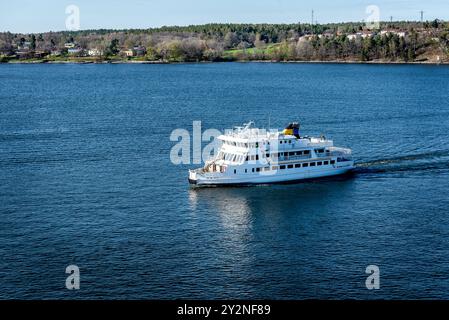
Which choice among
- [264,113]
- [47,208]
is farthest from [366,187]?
[264,113]

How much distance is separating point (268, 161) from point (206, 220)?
16416 mm

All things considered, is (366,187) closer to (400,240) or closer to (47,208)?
(400,240)

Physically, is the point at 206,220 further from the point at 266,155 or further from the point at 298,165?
the point at 298,165

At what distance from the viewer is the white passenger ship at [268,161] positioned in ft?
230

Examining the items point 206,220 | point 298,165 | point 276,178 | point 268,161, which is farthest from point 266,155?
point 206,220

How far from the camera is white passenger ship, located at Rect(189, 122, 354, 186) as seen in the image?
230ft

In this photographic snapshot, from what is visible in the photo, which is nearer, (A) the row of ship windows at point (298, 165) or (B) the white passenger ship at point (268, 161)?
(B) the white passenger ship at point (268, 161)

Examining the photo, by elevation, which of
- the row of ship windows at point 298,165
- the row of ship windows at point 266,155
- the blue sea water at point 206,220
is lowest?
the blue sea water at point 206,220

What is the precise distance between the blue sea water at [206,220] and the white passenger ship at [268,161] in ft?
5.16

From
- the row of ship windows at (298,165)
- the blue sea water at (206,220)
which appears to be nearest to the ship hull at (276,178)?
the row of ship windows at (298,165)

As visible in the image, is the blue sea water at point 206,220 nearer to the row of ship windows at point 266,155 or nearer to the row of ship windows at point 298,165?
the row of ship windows at point 298,165

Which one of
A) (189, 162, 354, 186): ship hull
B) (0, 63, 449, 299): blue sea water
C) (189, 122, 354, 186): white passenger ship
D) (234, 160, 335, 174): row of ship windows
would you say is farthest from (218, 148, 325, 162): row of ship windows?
(0, 63, 449, 299): blue sea water

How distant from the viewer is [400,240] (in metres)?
52.2
